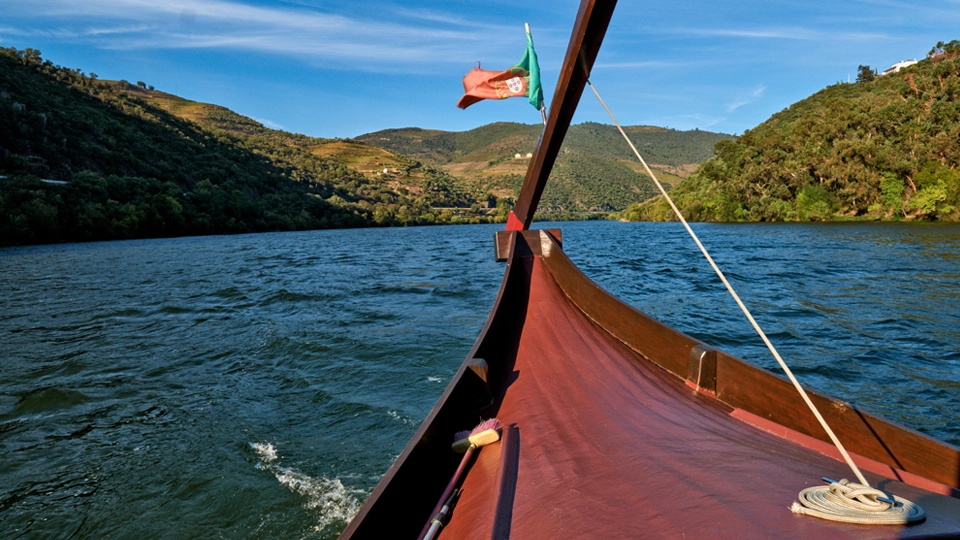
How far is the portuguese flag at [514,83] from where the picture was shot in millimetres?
5703

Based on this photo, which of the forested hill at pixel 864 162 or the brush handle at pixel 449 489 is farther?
the forested hill at pixel 864 162

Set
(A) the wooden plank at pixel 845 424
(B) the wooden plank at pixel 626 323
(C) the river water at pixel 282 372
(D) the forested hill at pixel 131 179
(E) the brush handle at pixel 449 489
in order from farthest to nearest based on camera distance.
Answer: (D) the forested hill at pixel 131 179, (C) the river water at pixel 282 372, (B) the wooden plank at pixel 626 323, (E) the brush handle at pixel 449 489, (A) the wooden plank at pixel 845 424

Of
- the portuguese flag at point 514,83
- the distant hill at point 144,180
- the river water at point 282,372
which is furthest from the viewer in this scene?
the distant hill at point 144,180

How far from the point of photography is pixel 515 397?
3.34 m

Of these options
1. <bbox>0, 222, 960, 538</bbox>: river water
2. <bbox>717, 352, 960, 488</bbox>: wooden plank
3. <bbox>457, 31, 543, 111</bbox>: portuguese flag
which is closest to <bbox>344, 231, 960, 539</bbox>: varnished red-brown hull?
<bbox>717, 352, 960, 488</bbox>: wooden plank

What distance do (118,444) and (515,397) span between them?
3.89 metres

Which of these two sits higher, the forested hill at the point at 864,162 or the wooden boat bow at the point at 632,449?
the forested hill at the point at 864,162

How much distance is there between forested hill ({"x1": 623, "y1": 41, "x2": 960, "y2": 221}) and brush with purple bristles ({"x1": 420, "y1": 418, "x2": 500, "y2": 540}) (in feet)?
143

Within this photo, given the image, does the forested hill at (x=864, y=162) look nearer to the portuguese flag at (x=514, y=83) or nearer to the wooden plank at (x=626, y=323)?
the portuguese flag at (x=514, y=83)

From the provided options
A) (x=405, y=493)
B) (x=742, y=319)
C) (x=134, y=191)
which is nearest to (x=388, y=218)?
(x=134, y=191)

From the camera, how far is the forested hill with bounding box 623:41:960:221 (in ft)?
118

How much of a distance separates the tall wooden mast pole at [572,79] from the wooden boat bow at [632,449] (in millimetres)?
15

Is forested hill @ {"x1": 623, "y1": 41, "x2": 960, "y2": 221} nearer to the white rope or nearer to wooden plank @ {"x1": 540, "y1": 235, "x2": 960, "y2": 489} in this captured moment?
wooden plank @ {"x1": 540, "y1": 235, "x2": 960, "y2": 489}

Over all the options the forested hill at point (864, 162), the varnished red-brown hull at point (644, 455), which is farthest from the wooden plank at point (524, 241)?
the forested hill at point (864, 162)
